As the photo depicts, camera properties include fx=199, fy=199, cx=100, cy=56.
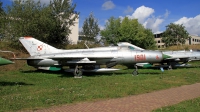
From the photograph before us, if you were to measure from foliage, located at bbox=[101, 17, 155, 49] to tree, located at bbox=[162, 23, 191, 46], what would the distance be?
57.7 ft

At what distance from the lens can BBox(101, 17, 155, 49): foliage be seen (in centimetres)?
5256

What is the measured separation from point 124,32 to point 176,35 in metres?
32.1

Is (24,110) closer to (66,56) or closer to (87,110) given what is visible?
(87,110)

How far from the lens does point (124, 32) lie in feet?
174

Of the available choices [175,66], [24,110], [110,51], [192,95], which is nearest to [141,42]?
[175,66]

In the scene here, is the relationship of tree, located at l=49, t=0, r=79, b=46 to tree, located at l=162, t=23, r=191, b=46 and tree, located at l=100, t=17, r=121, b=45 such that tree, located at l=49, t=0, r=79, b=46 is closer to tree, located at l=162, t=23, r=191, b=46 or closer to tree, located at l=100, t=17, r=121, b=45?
tree, located at l=100, t=17, r=121, b=45

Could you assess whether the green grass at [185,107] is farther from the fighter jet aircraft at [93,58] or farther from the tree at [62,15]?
the tree at [62,15]

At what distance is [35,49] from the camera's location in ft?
51.6

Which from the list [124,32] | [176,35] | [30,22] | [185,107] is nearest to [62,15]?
[30,22]

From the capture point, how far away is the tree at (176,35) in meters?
75.4

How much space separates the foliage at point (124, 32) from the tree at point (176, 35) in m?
17.6

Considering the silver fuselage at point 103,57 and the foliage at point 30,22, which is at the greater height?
the foliage at point 30,22

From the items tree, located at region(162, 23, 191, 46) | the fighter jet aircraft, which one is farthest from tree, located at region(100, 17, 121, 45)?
the fighter jet aircraft

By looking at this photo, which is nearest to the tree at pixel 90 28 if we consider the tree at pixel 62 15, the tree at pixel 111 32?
the tree at pixel 111 32
